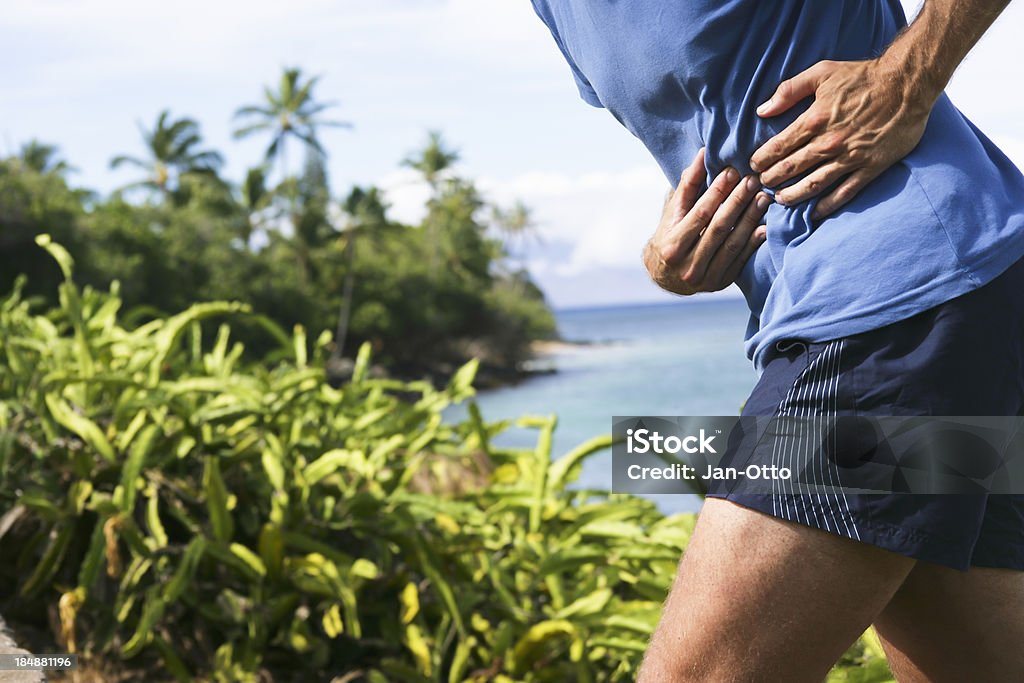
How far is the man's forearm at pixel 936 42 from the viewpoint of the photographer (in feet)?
3.88

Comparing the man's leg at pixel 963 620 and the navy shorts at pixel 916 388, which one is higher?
the navy shorts at pixel 916 388

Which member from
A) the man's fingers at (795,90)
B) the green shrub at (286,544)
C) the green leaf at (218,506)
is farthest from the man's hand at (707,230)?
the green leaf at (218,506)

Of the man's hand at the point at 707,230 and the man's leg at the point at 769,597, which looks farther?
the man's hand at the point at 707,230

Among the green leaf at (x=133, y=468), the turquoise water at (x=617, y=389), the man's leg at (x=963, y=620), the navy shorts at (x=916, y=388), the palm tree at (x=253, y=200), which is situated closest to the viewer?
the navy shorts at (x=916, y=388)

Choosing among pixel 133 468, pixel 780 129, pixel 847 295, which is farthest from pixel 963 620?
pixel 133 468

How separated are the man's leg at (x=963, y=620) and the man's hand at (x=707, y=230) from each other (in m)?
0.46

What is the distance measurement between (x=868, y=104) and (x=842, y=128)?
39 millimetres

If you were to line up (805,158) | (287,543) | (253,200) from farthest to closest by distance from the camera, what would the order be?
(253,200), (287,543), (805,158)

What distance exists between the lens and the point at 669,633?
123cm

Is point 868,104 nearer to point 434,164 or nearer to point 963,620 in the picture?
point 963,620

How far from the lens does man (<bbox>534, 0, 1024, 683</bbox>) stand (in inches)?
45.7

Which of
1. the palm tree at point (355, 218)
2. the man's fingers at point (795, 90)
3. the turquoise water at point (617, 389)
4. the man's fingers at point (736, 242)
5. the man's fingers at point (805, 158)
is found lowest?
the turquoise water at point (617, 389)

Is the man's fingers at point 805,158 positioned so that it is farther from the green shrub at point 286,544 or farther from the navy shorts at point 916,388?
the green shrub at point 286,544
